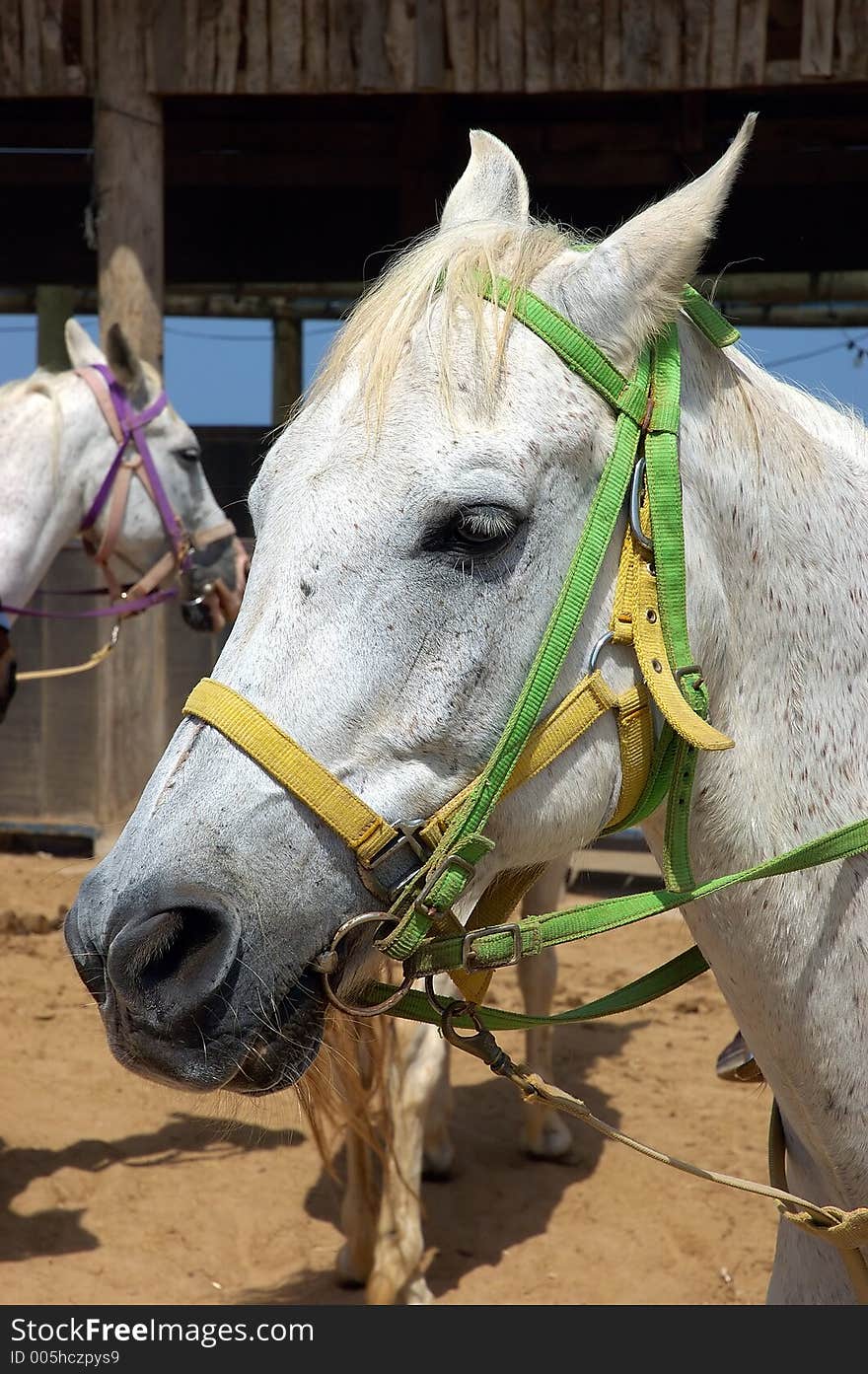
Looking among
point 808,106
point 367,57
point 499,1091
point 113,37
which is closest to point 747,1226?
point 499,1091

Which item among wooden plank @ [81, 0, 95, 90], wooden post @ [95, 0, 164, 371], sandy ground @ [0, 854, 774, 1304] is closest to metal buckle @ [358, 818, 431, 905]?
sandy ground @ [0, 854, 774, 1304]

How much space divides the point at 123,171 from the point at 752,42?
10.5 feet

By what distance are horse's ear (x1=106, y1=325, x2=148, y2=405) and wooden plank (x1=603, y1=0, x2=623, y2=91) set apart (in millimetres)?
2823

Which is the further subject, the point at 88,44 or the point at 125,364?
the point at 88,44

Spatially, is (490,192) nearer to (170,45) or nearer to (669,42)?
(669,42)

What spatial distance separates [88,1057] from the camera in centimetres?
474

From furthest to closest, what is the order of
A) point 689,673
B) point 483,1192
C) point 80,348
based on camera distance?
point 80,348, point 483,1192, point 689,673

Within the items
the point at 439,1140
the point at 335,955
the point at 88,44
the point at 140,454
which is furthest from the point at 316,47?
the point at 335,955

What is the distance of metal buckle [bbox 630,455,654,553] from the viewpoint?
137 cm

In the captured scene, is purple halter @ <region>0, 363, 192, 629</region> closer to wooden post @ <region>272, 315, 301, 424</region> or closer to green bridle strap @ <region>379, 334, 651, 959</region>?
green bridle strap @ <region>379, 334, 651, 959</region>

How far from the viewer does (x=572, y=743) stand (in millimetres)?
1362

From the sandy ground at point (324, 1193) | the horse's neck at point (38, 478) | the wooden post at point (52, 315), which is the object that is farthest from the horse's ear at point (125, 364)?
the wooden post at point (52, 315)

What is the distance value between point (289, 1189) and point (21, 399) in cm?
301

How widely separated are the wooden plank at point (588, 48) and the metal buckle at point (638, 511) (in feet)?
17.1
